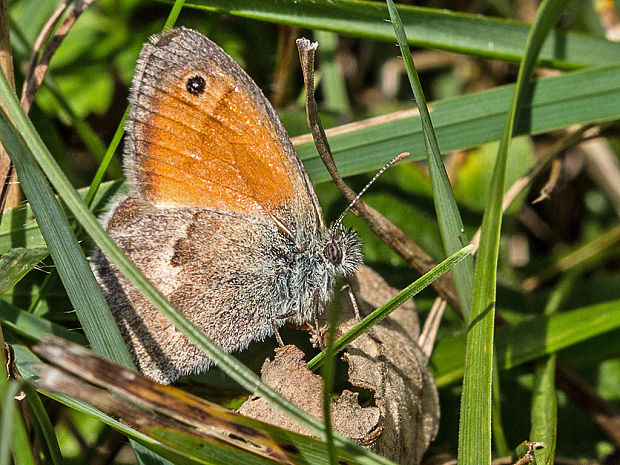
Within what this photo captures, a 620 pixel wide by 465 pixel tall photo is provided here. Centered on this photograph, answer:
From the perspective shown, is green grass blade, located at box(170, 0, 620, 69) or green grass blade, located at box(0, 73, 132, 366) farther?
green grass blade, located at box(170, 0, 620, 69)

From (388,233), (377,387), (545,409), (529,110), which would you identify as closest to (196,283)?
(377,387)

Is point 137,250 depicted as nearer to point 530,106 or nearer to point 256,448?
point 256,448

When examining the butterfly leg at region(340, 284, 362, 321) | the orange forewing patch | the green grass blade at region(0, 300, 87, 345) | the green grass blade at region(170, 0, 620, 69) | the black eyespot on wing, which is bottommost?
the green grass blade at region(0, 300, 87, 345)

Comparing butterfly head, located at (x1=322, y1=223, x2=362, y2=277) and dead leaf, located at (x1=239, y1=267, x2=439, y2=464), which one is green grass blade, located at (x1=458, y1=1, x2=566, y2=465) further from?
butterfly head, located at (x1=322, y1=223, x2=362, y2=277)

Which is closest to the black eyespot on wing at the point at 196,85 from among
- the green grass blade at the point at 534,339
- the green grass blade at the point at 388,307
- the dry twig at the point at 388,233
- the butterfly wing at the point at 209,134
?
the butterfly wing at the point at 209,134

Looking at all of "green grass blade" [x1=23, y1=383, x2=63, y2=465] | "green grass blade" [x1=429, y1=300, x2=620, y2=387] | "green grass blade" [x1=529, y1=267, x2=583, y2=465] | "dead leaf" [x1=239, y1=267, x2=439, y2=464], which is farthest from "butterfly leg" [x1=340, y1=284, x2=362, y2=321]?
"green grass blade" [x1=23, y1=383, x2=63, y2=465]

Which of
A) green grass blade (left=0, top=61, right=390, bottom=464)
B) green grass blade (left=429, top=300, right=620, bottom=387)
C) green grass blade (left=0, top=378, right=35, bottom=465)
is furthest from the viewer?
green grass blade (left=429, top=300, right=620, bottom=387)

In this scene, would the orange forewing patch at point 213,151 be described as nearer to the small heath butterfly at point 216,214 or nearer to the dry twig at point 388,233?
the small heath butterfly at point 216,214

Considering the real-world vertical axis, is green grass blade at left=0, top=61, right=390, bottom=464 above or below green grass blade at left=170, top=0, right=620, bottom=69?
below
